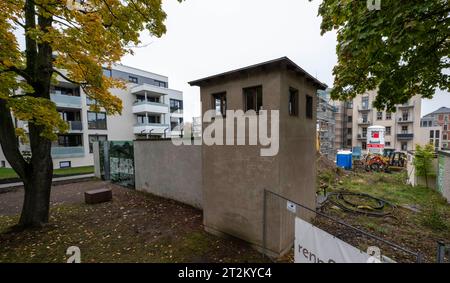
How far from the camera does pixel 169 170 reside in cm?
896

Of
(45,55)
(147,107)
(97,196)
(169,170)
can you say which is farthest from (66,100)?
(169,170)

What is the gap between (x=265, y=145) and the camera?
465 cm

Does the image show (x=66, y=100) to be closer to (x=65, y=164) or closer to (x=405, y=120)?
(x=65, y=164)

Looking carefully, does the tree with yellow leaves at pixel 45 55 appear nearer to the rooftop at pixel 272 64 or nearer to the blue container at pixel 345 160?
the rooftop at pixel 272 64

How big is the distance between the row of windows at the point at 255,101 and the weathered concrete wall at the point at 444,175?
7998 millimetres

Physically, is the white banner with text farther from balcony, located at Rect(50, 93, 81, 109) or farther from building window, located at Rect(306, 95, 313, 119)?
balcony, located at Rect(50, 93, 81, 109)

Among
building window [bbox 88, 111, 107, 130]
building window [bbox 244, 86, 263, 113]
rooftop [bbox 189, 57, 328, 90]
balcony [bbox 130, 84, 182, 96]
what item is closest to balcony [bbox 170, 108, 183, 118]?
balcony [bbox 130, 84, 182, 96]

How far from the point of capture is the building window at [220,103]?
17.9 ft

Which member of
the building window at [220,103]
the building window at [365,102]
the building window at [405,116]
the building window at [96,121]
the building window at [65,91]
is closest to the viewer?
the building window at [220,103]

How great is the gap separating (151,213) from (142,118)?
22467 mm

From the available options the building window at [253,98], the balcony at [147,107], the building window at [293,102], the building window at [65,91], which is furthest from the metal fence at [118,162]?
the balcony at [147,107]

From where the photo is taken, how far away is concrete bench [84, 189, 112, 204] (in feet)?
28.4
